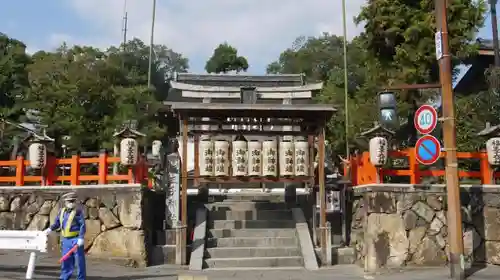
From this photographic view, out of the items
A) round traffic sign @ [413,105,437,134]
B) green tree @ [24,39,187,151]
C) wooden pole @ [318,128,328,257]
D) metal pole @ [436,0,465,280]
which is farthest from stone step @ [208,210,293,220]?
green tree @ [24,39,187,151]

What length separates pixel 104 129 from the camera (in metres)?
23.2

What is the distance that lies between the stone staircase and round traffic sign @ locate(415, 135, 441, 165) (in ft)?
13.9

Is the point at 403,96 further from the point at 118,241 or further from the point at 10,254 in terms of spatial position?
the point at 10,254

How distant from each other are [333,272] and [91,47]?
96.8ft

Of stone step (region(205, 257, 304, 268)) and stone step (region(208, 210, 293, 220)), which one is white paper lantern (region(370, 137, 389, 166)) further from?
stone step (region(208, 210, 293, 220))

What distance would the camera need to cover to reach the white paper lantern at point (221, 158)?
12.9 metres

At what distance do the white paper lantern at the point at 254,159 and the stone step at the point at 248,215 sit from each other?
2092 mm

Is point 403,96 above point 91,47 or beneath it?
beneath

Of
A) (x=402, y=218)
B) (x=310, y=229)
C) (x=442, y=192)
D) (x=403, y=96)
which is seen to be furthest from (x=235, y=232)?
(x=403, y=96)

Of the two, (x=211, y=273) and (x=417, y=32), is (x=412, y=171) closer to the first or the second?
(x=211, y=273)

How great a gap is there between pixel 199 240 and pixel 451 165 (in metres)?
6.36

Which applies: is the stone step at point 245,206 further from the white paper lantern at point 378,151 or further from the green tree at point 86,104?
the green tree at point 86,104

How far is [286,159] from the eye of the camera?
13047mm

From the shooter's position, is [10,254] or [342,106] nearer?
[10,254]
